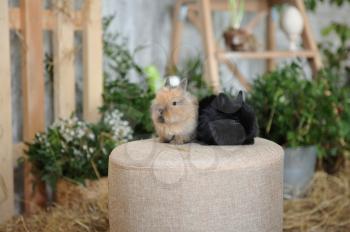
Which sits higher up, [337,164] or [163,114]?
[163,114]

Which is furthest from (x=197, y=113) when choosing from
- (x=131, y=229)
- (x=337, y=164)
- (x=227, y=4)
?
(x=227, y=4)

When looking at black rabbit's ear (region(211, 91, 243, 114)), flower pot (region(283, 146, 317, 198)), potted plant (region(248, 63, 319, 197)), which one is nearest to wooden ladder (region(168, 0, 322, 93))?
potted plant (region(248, 63, 319, 197))

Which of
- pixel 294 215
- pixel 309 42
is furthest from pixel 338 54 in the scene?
pixel 294 215

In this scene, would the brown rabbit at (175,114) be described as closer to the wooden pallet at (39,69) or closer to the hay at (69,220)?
the hay at (69,220)

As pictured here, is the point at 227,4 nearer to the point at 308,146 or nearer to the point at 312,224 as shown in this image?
the point at 308,146

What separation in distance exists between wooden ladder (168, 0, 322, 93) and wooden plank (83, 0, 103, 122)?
25.7 inches

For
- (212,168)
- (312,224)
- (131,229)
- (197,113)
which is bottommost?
(312,224)

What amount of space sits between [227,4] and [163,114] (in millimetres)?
2083

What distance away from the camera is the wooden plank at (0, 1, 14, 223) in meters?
2.44

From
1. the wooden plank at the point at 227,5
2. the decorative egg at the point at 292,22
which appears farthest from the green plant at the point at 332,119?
the wooden plank at the point at 227,5

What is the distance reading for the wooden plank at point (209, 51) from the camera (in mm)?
3098

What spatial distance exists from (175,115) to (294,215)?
43.4 inches

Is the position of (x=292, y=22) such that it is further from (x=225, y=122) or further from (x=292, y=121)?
(x=225, y=122)

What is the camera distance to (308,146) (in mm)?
2949
